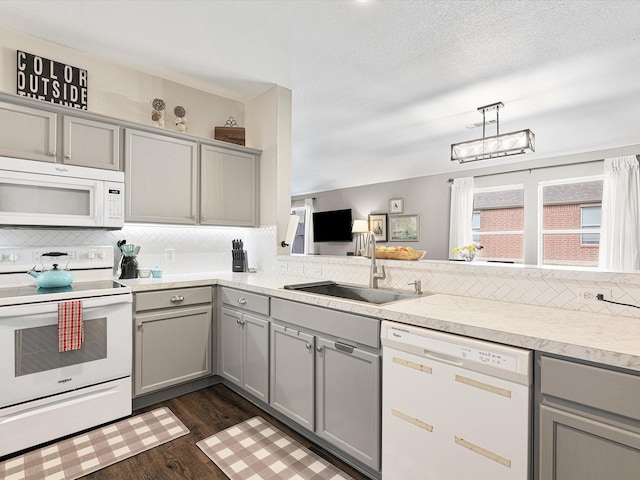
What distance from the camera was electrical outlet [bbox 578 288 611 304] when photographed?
150 centimetres

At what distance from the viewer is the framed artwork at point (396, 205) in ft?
21.7

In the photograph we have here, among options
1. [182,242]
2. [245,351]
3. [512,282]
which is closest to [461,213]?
[512,282]

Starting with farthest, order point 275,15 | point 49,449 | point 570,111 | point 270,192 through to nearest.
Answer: point 570,111
point 270,192
point 275,15
point 49,449

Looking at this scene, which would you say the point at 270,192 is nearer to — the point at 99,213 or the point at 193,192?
the point at 193,192

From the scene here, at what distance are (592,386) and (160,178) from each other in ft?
9.54

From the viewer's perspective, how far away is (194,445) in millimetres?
2025

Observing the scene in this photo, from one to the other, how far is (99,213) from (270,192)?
4.56ft

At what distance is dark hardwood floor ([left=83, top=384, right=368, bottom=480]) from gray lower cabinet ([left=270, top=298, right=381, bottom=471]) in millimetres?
186

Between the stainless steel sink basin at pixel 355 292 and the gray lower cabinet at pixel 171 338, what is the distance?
0.85 m

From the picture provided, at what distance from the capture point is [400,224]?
666 centimetres

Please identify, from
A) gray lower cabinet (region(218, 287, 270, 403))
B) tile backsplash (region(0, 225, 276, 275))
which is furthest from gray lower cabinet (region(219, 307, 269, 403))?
tile backsplash (region(0, 225, 276, 275))

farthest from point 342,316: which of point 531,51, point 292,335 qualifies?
point 531,51

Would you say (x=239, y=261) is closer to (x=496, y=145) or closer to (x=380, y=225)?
(x=496, y=145)

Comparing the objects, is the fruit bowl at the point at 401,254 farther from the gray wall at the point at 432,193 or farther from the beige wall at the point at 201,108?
the gray wall at the point at 432,193
